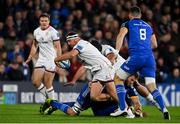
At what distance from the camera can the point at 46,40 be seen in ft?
58.6

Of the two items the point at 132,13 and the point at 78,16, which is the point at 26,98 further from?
the point at 132,13

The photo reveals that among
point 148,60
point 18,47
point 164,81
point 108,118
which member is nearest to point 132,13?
point 148,60

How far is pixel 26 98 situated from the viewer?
921 inches

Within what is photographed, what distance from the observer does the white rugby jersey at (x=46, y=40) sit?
1780 centimetres

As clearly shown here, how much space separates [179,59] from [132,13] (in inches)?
→ 436

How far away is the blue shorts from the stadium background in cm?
872

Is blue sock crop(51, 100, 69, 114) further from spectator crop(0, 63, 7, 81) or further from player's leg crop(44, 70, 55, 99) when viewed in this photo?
spectator crop(0, 63, 7, 81)

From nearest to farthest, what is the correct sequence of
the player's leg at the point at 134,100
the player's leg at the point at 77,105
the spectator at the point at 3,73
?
1. the player's leg at the point at 77,105
2. the player's leg at the point at 134,100
3. the spectator at the point at 3,73

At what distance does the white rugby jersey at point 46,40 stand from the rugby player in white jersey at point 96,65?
2.21 m

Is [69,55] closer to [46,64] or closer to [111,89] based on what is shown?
[111,89]

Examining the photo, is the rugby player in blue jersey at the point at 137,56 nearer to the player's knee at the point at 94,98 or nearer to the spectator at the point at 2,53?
the player's knee at the point at 94,98

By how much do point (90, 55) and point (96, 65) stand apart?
0.96 feet

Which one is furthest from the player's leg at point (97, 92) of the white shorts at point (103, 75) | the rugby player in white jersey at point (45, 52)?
the rugby player in white jersey at point (45, 52)

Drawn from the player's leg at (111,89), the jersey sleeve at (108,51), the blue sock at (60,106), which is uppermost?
the jersey sleeve at (108,51)
